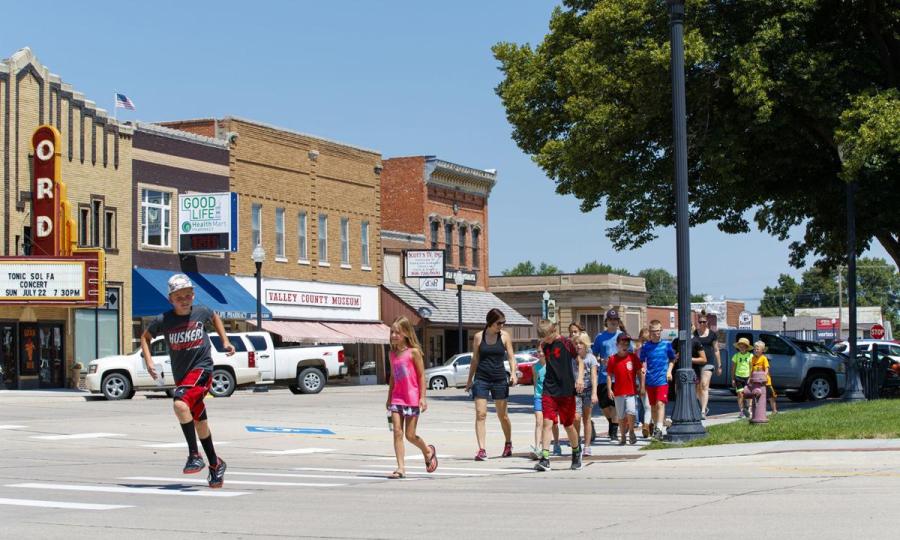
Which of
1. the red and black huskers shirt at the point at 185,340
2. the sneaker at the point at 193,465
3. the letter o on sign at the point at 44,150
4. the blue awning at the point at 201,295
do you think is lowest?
the sneaker at the point at 193,465

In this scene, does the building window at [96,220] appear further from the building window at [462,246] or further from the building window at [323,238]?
the building window at [462,246]

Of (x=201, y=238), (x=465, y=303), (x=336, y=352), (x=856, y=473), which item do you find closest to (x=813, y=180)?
(x=336, y=352)

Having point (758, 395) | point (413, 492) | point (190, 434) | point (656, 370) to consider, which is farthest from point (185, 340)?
point (758, 395)

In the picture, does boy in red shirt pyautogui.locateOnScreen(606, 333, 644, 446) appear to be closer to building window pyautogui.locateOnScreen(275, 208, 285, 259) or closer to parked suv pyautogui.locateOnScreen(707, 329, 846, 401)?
parked suv pyautogui.locateOnScreen(707, 329, 846, 401)

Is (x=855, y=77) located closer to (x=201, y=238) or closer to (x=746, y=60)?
(x=746, y=60)

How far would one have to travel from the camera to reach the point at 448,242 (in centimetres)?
6319

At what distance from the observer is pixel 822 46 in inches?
1135

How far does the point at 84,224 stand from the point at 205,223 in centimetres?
506

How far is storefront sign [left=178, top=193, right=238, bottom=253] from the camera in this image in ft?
148

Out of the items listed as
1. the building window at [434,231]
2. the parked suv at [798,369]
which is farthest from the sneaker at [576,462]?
the building window at [434,231]

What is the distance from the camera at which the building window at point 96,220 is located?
4153cm

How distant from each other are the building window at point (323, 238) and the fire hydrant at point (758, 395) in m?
34.4

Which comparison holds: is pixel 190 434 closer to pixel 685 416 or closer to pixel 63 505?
pixel 63 505

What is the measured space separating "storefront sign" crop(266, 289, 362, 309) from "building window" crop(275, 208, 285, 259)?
5.23 feet
